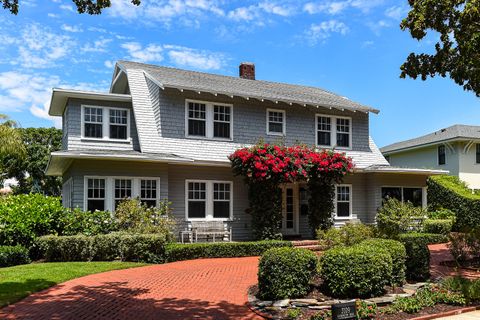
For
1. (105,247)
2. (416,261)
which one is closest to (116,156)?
(105,247)

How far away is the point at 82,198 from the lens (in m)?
15.7

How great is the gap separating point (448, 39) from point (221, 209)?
10.3 meters

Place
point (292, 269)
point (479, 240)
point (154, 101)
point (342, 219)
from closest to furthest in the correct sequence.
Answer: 1. point (292, 269)
2. point (479, 240)
3. point (154, 101)
4. point (342, 219)

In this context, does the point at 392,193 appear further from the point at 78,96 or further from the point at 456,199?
the point at 78,96

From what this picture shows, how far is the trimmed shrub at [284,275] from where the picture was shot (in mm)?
8484

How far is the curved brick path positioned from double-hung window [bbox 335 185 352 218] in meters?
9.28

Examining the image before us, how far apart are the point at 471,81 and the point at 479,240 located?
A: 4775 mm

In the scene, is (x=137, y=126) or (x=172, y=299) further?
(x=137, y=126)

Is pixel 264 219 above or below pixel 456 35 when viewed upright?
below

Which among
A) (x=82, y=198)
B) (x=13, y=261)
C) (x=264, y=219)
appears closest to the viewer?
(x=13, y=261)

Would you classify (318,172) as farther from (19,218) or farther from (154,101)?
(19,218)

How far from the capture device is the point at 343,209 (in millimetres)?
20672

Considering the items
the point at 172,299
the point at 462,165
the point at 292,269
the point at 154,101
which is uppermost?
the point at 154,101

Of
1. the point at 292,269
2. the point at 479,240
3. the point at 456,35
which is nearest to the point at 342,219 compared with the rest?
the point at 479,240
